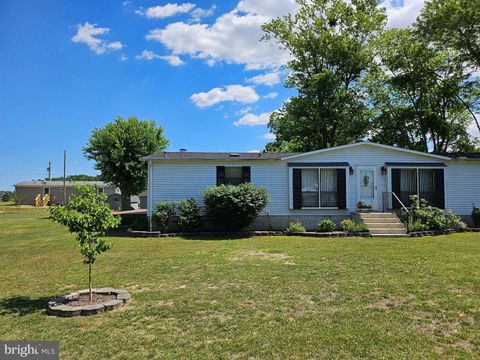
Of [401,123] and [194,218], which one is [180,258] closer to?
[194,218]

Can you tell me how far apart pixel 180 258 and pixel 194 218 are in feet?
17.4

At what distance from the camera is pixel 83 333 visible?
13.5 ft

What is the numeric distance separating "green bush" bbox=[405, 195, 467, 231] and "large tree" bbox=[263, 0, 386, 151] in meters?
13.3

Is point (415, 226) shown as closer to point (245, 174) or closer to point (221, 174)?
point (245, 174)

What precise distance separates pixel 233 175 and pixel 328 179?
4124 mm

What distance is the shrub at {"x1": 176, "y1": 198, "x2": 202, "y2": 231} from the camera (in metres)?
13.8

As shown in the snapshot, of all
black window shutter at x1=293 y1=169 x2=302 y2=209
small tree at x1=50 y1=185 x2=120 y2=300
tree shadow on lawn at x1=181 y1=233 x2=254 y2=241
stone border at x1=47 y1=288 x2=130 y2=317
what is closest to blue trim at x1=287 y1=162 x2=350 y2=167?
black window shutter at x1=293 y1=169 x2=302 y2=209

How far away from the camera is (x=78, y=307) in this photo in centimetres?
485

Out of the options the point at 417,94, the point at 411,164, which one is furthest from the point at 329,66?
the point at 411,164

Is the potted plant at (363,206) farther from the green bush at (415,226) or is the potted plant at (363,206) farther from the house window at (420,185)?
the green bush at (415,226)

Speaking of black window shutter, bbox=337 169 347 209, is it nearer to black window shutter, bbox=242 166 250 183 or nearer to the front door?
the front door

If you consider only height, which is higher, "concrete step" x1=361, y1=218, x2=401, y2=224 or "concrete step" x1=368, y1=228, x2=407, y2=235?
"concrete step" x1=361, y1=218, x2=401, y2=224

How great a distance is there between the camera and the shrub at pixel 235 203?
43.4 feet

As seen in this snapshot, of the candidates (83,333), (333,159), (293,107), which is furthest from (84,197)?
(293,107)
